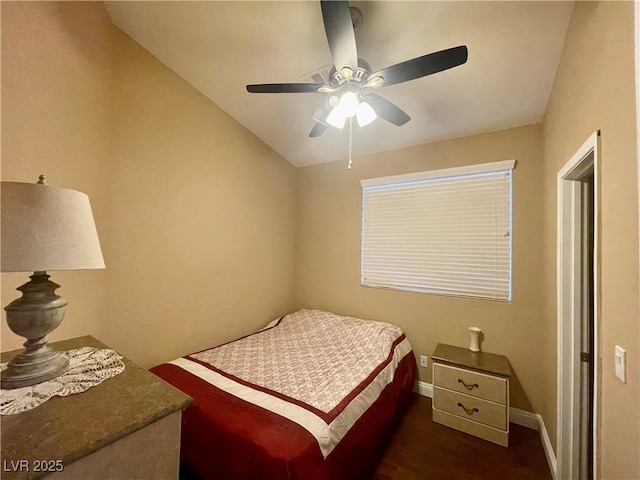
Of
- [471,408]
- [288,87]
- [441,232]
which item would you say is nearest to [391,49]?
[288,87]

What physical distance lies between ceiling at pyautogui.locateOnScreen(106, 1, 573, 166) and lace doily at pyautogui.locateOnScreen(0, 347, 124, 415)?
2152 mm

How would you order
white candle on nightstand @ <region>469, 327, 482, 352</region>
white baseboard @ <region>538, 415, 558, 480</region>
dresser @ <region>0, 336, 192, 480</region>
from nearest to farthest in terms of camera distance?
dresser @ <region>0, 336, 192, 480</region>, white baseboard @ <region>538, 415, 558, 480</region>, white candle on nightstand @ <region>469, 327, 482, 352</region>

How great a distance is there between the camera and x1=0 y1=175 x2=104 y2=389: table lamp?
77cm

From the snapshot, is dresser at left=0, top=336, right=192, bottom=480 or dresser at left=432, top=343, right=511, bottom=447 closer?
dresser at left=0, top=336, right=192, bottom=480

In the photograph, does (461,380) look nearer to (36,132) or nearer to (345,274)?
(345,274)

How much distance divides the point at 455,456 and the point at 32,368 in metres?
2.45

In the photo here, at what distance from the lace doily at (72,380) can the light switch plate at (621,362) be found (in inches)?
72.5

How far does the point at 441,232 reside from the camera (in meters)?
2.53

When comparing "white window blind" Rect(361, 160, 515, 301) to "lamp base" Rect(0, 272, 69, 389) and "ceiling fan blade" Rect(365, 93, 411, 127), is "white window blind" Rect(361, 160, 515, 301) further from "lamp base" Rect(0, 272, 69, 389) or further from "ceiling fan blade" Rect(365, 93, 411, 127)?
"lamp base" Rect(0, 272, 69, 389)

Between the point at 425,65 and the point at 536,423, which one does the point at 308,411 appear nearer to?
the point at 425,65

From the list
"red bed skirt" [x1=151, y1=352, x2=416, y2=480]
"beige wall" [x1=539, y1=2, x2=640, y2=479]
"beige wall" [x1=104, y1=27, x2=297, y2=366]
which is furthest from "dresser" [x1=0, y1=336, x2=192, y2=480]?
"beige wall" [x1=539, y1=2, x2=640, y2=479]

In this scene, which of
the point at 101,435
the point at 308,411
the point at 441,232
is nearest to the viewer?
the point at 101,435

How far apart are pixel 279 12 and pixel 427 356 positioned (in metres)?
3.14

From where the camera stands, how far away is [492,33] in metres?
1.53
